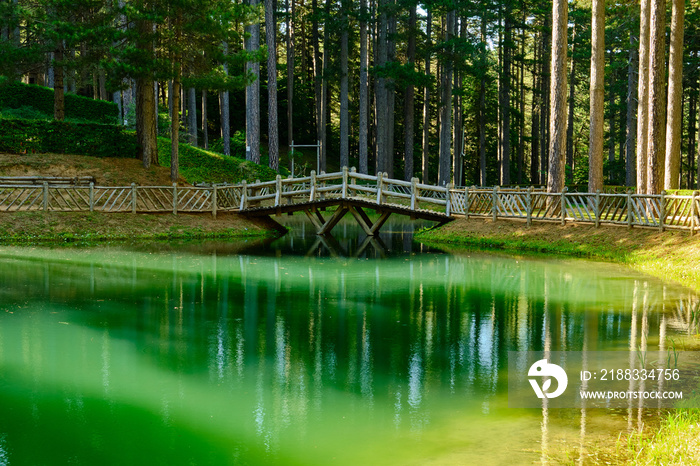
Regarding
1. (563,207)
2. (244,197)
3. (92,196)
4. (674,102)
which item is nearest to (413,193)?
(563,207)

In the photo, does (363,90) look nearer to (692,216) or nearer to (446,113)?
(446,113)

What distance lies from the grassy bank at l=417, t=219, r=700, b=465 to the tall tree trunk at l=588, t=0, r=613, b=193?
10.0 feet

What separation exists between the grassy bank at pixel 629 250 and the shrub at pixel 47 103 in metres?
18.3

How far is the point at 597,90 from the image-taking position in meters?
22.5

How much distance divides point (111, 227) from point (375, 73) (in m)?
18.8

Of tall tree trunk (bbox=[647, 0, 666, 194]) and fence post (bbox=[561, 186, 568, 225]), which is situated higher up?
tall tree trunk (bbox=[647, 0, 666, 194])

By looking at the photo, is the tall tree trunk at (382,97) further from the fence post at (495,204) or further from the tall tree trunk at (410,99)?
the fence post at (495,204)

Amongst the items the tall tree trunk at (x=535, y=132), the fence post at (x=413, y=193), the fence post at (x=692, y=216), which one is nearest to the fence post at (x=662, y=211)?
the fence post at (x=692, y=216)

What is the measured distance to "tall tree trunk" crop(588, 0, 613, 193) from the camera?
2217 centimetres

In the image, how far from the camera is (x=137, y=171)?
2608 centimetres

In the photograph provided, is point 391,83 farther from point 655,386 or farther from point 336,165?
point 655,386

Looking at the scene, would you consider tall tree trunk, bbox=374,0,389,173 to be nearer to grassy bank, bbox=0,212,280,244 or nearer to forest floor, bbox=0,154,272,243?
forest floor, bbox=0,154,272,243

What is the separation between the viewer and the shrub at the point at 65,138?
84.1ft

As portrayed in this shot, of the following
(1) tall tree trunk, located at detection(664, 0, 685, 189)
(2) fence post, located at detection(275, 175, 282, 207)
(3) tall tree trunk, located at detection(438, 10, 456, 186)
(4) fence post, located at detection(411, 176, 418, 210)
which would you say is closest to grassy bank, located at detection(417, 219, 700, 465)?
(4) fence post, located at detection(411, 176, 418, 210)
